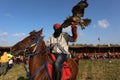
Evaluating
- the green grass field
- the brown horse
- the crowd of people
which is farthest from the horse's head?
the crowd of people

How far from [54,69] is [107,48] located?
34.8 m

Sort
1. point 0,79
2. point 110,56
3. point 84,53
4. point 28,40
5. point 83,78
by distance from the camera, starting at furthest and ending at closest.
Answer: point 84,53 < point 110,56 < point 0,79 < point 83,78 < point 28,40

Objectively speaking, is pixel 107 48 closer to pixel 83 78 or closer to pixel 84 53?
pixel 84 53

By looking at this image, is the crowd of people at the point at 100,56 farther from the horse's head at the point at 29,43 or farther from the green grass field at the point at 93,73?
the horse's head at the point at 29,43

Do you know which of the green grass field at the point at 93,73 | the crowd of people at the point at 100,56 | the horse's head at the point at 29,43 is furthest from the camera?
the crowd of people at the point at 100,56

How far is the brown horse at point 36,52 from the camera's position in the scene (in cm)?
617

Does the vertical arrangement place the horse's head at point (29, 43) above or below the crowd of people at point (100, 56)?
above

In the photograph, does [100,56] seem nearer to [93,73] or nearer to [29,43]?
[93,73]

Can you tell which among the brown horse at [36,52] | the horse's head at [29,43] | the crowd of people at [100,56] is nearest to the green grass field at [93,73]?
the brown horse at [36,52]

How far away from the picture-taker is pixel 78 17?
18.4 ft

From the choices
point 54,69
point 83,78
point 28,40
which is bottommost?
point 83,78

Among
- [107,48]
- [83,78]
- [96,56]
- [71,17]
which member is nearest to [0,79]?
[83,78]

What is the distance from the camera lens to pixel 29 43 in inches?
244

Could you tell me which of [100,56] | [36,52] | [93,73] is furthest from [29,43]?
[100,56]
